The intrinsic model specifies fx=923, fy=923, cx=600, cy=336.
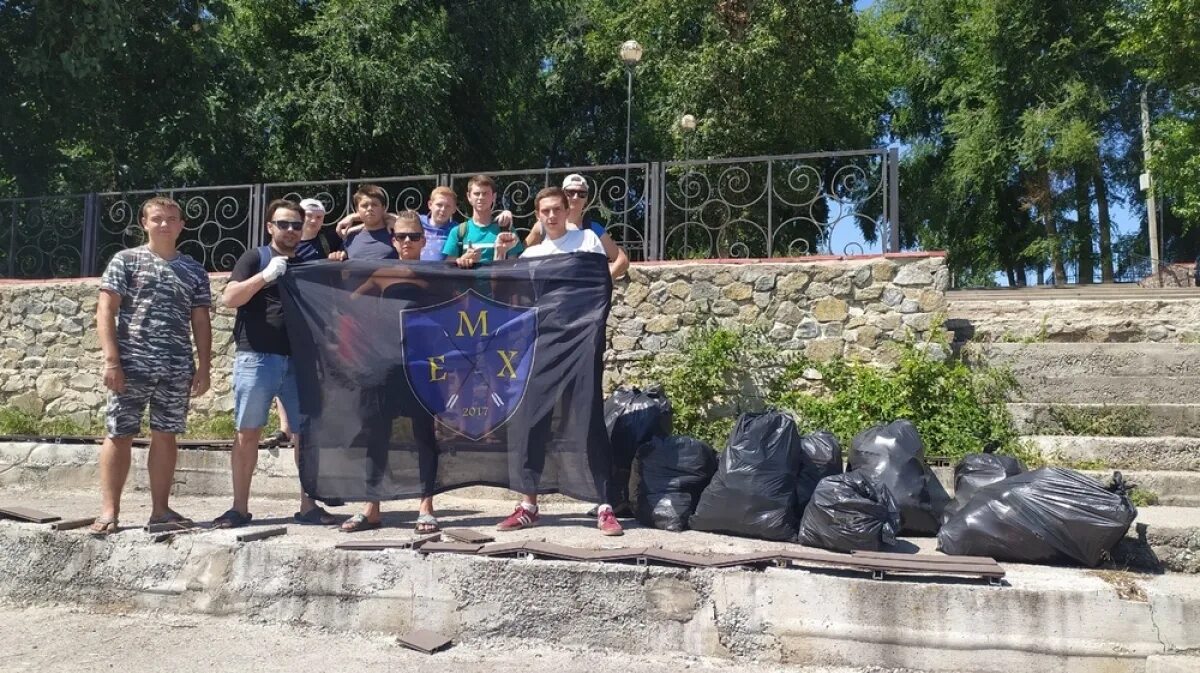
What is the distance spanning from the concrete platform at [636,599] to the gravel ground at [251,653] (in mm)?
66

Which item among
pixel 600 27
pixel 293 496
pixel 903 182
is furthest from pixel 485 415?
pixel 903 182

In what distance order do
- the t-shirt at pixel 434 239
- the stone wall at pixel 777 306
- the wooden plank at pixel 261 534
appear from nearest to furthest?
the wooden plank at pixel 261 534 → the t-shirt at pixel 434 239 → the stone wall at pixel 777 306

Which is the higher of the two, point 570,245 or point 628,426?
point 570,245

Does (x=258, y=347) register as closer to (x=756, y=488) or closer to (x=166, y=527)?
(x=166, y=527)

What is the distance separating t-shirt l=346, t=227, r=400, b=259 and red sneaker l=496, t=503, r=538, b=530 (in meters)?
1.67

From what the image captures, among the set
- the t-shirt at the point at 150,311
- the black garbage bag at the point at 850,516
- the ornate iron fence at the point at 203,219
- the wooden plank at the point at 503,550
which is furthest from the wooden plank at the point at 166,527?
the ornate iron fence at the point at 203,219

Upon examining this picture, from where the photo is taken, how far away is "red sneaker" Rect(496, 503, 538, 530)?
199 inches

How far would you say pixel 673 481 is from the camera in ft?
16.9

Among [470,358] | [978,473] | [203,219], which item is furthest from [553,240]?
[203,219]

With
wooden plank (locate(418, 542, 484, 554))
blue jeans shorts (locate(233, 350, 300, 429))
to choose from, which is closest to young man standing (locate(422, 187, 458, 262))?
blue jeans shorts (locate(233, 350, 300, 429))

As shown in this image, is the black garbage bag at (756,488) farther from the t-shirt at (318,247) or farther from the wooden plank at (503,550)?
the t-shirt at (318,247)

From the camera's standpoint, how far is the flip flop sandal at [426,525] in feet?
16.1

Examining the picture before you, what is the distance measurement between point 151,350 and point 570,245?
2315 millimetres

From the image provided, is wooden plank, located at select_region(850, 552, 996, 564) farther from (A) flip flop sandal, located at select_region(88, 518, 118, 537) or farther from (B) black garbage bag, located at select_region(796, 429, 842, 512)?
(A) flip flop sandal, located at select_region(88, 518, 118, 537)
